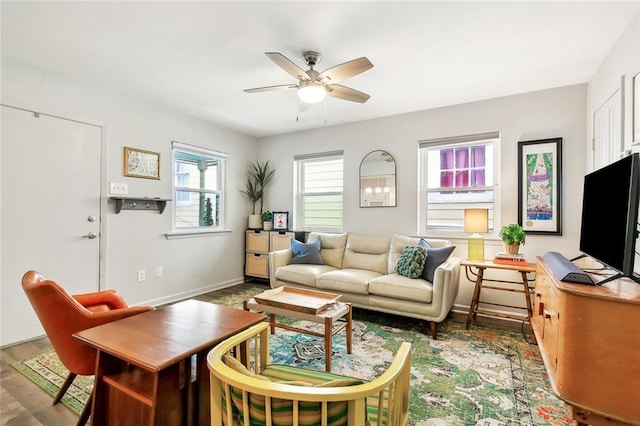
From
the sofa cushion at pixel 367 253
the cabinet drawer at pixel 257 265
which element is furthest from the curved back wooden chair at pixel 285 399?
the cabinet drawer at pixel 257 265

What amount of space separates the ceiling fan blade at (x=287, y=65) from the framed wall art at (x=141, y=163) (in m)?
2.34

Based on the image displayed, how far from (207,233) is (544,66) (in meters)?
4.37

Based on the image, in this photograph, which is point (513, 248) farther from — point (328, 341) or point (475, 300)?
point (328, 341)

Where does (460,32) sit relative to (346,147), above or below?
above

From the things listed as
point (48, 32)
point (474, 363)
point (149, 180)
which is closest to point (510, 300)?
point (474, 363)

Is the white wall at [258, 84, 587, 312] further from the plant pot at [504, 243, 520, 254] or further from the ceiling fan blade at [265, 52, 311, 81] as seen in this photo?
the ceiling fan blade at [265, 52, 311, 81]

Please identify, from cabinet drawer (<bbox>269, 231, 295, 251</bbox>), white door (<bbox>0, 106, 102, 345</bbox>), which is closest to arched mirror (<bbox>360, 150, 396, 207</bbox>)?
cabinet drawer (<bbox>269, 231, 295, 251</bbox>)

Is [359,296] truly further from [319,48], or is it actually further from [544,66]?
[544,66]

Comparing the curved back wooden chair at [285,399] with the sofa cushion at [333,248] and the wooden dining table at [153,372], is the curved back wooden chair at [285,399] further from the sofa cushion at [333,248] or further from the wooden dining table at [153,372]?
the sofa cushion at [333,248]

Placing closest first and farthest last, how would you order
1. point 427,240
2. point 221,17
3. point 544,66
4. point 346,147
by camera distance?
point 221,17, point 544,66, point 427,240, point 346,147

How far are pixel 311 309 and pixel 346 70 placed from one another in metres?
1.82

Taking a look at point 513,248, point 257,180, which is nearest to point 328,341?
point 513,248

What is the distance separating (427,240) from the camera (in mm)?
3521

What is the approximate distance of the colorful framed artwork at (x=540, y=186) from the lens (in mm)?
3113
